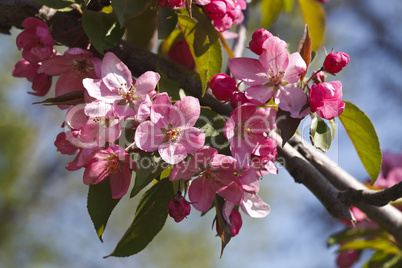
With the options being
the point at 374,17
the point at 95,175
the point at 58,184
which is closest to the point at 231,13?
the point at 95,175

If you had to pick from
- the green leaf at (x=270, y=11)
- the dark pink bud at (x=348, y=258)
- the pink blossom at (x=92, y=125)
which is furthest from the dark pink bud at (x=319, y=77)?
the dark pink bud at (x=348, y=258)

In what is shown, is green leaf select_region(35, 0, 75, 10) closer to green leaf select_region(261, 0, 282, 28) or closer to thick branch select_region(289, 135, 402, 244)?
thick branch select_region(289, 135, 402, 244)

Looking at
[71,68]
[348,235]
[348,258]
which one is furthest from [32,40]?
[348,258]

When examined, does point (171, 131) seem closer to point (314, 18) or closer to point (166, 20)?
point (166, 20)

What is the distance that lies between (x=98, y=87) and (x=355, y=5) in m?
5.75

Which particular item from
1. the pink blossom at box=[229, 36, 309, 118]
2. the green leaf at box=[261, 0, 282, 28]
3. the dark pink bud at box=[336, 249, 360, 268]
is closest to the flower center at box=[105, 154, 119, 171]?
the pink blossom at box=[229, 36, 309, 118]

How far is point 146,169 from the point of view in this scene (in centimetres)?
95

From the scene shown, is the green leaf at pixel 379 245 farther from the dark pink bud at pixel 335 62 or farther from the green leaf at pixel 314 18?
the dark pink bud at pixel 335 62

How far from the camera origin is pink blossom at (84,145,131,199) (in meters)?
0.98

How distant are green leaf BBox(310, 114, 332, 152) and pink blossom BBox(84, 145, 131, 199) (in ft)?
1.38

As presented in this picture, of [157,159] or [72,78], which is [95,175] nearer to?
[157,159]

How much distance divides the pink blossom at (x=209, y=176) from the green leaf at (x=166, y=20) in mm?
349

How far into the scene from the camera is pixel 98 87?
3.24 ft

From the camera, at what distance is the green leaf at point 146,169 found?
0.92 m
